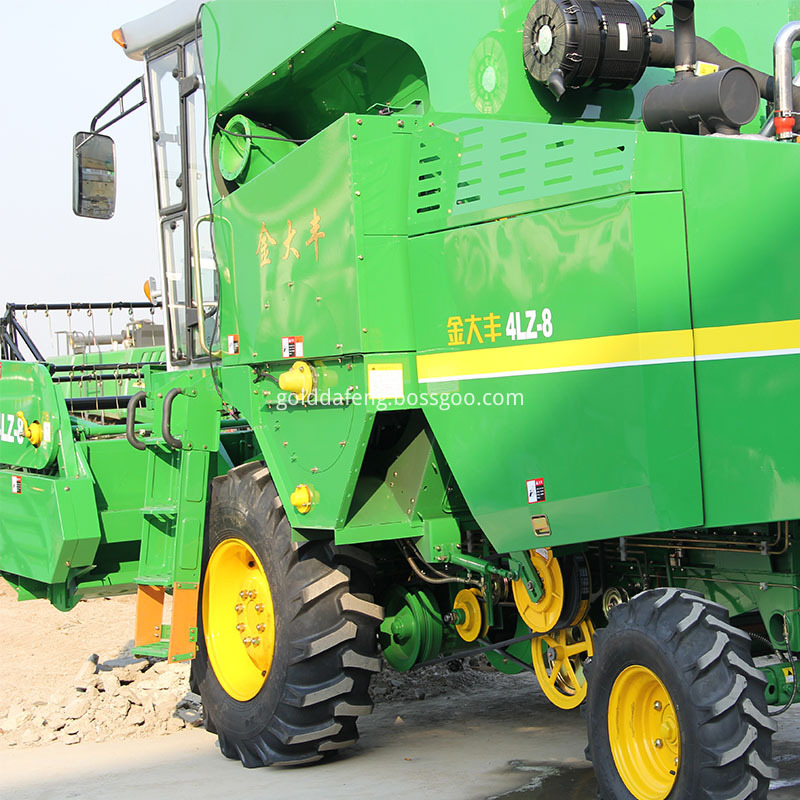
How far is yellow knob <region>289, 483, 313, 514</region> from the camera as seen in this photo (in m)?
5.02

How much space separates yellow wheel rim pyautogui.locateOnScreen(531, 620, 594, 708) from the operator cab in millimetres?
2303

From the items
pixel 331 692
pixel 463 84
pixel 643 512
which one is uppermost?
pixel 463 84

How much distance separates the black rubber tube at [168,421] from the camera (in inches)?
231

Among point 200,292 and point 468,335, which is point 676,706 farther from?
point 200,292

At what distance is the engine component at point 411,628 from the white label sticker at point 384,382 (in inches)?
46.7

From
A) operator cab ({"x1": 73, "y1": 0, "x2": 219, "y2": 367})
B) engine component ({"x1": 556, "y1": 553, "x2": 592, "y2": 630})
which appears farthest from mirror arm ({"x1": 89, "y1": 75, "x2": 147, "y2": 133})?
engine component ({"x1": 556, "y1": 553, "x2": 592, "y2": 630})

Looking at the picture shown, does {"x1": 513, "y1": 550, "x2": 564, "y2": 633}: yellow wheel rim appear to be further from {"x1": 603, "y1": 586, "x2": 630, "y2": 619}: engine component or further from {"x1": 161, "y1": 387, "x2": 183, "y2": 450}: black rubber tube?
{"x1": 161, "y1": 387, "x2": 183, "y2": 450}: black rubber tube

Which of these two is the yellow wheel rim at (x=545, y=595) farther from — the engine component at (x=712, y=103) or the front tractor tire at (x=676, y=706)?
the engine component at (x=712, y=103)

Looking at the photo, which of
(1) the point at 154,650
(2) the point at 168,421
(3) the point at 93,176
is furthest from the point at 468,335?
(3) the point at 93,176

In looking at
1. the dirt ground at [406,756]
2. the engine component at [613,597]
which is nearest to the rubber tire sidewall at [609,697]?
the engine component at [613,597]

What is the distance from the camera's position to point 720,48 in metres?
5.44

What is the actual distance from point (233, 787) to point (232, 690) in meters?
0.63

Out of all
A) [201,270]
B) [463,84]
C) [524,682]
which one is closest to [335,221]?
[463,84]

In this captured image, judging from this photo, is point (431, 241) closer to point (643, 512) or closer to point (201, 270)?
point (643, 512)
